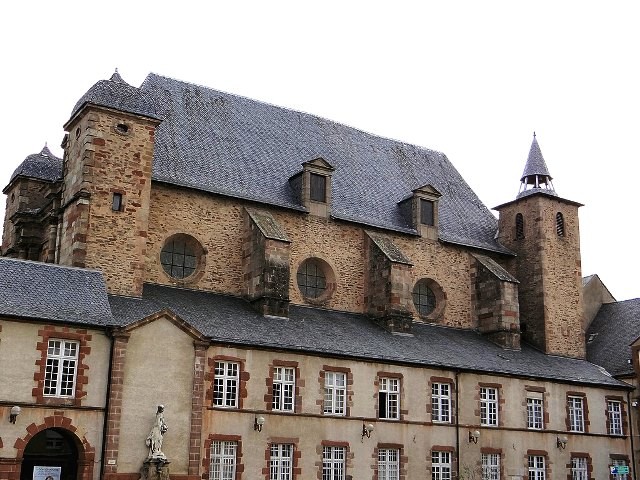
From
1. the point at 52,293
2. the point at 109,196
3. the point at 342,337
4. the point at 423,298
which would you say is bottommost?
the point at 342,337

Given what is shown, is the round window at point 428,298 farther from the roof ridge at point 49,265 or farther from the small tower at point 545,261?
the roof ridge at point 49,265

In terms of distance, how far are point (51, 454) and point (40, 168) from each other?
15.3 meters

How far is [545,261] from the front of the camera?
40344 mm

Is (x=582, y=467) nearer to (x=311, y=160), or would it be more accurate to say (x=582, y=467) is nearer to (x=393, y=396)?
(x=393, y=396)

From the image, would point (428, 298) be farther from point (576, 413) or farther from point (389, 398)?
point (389, 398)

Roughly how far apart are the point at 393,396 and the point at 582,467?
401 inches

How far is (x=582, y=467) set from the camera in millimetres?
35375

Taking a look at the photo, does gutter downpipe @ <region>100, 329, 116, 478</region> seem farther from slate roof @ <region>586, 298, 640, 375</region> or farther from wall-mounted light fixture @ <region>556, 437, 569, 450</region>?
slate roof @ <region>586, 298, 640, 375</region>

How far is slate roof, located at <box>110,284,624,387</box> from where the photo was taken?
28.2 meters

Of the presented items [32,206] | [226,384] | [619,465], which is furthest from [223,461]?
[619,465]

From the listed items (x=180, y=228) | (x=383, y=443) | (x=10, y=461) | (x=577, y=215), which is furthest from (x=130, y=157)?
(x=577, y=215)

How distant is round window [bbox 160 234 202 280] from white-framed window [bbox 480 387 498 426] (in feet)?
40.8

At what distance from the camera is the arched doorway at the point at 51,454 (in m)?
24.7

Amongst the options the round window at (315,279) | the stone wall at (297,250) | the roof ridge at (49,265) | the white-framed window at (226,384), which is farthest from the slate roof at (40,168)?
the white-framed window at (226,384)
